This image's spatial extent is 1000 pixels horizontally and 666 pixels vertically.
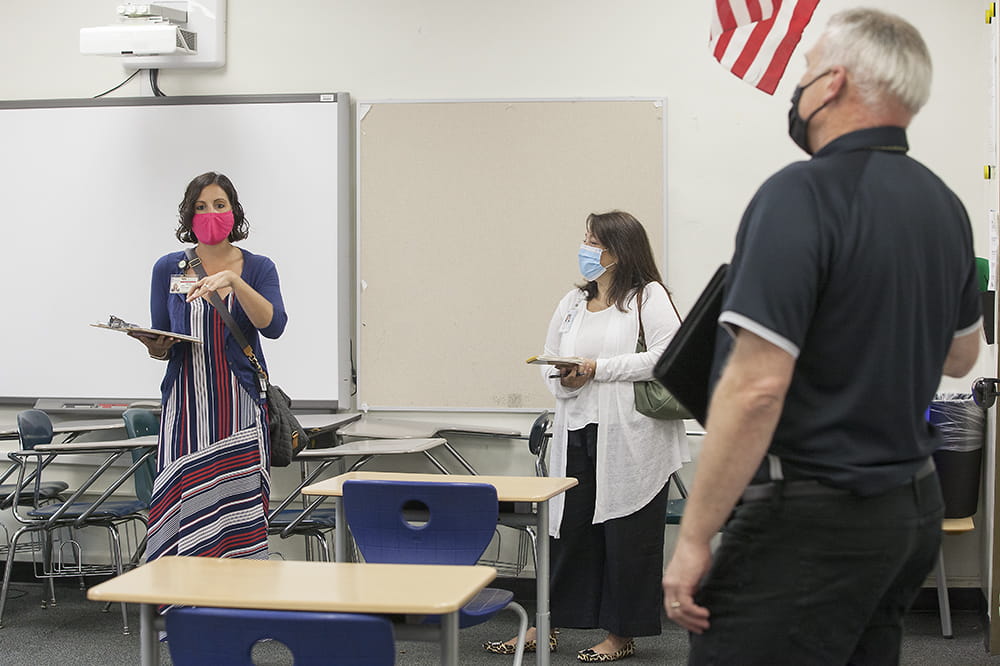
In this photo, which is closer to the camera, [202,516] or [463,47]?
[202,516]

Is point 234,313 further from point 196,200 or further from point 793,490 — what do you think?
point 793,490

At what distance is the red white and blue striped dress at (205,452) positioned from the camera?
2.94 m

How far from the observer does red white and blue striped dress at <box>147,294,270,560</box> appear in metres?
2.94

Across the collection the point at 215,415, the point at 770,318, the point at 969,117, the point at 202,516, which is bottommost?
the point at 202,516

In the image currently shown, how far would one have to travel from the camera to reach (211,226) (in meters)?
A: 3.04

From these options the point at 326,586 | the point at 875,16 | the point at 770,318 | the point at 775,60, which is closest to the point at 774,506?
the point at 770,318

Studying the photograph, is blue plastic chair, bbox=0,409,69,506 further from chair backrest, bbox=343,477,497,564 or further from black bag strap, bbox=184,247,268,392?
chair backrest, bbox=343,477,497,564

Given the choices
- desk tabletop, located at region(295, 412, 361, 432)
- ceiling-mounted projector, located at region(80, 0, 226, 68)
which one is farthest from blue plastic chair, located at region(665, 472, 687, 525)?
ceiling-mounted projector, located at region(80, 0, 226, 68)

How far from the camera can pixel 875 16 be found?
4.90 ft

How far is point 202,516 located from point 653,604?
5.57 ft

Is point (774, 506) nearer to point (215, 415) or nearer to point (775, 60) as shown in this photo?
point (215, 415)

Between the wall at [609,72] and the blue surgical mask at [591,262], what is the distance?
926mm

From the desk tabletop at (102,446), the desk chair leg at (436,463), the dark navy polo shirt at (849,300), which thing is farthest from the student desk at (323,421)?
the dark navy polo shirt at (849,300)

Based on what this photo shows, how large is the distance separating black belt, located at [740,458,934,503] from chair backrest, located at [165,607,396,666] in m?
0.58
